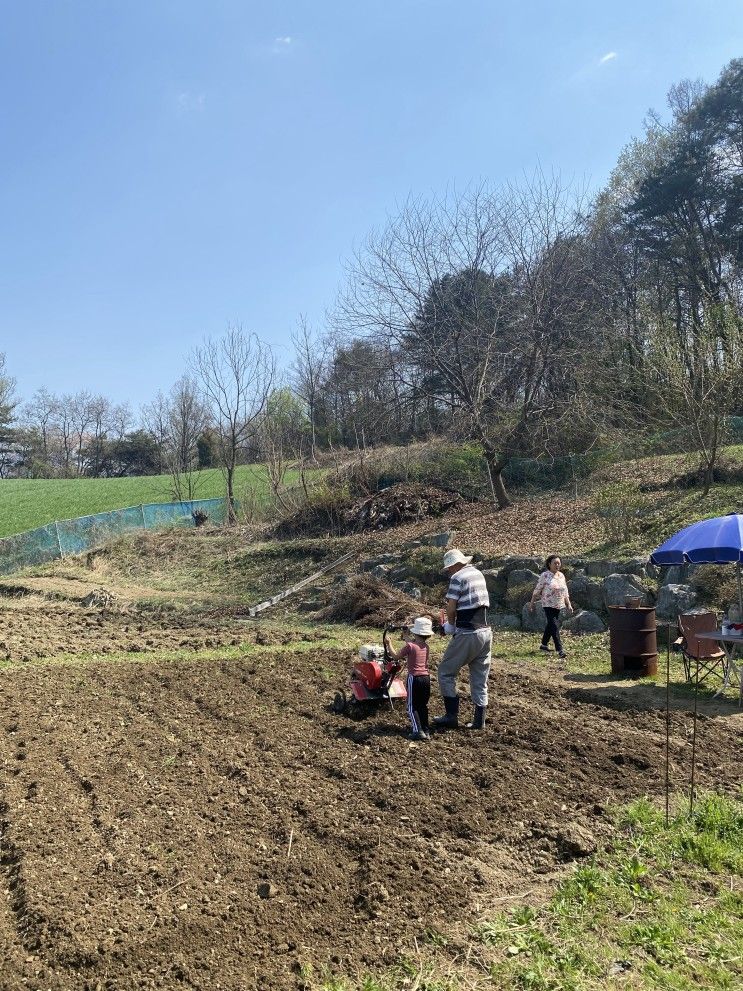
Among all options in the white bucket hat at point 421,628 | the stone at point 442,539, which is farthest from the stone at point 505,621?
the white bucket hat at point 421,628

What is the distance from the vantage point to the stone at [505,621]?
1304cm

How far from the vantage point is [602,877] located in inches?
173

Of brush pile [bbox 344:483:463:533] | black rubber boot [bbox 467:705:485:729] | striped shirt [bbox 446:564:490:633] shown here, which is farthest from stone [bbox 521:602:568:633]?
brush pile [bbox 344:483:463:533]

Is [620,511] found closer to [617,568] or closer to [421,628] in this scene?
[617,568]

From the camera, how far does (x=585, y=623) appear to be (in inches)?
482

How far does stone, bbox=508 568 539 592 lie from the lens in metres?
13.7

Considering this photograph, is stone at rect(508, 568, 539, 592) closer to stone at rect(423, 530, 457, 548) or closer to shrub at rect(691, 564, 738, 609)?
shrub at rect(691, 564, 738, 609)

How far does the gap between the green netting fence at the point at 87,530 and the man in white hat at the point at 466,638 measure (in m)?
20.2

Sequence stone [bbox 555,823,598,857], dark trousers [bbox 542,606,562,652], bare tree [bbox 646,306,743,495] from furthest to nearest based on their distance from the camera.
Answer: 1. bare tree [bbox 646,306,743,495]
2. dark trousers [bbox 542,606,562,652]
3. stone [bbox 555,823,598,857]

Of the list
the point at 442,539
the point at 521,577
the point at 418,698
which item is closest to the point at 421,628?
the point at 418,698

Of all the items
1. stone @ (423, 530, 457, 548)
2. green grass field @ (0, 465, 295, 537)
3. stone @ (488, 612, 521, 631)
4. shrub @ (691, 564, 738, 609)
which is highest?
green grass field @ (0, 465, 295, 537)

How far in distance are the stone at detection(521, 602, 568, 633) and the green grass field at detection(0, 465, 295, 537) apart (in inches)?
702

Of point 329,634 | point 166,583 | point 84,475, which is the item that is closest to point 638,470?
point 329,634

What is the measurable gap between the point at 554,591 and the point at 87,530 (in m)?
19.0
